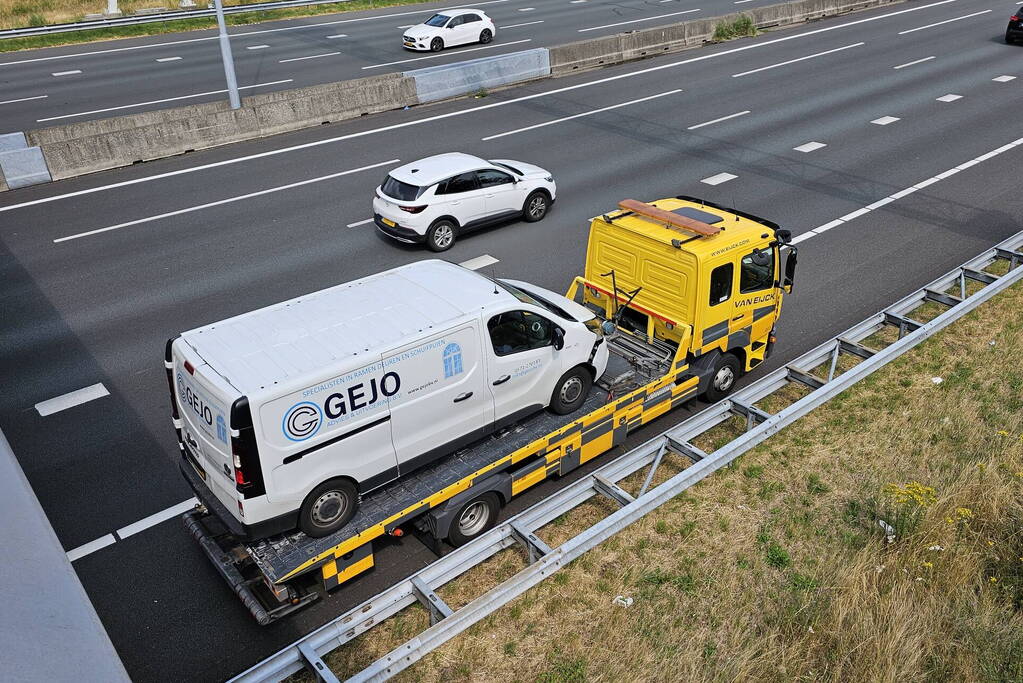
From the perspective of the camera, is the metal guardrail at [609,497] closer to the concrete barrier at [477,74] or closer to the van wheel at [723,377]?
the van wheel at [723,377]

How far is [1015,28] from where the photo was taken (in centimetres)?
3080

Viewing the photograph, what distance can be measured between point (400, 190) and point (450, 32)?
60.2ft

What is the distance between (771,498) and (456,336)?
160 inches

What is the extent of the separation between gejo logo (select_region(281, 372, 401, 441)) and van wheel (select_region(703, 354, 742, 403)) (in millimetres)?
4721

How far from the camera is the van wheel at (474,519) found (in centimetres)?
834

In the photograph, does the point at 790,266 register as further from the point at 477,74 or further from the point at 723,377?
the point at 477,74

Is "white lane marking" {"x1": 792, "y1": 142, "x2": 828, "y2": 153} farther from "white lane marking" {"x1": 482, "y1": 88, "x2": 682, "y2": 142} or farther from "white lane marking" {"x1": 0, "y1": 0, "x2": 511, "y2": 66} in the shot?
"white lane marking" {"x1": 0, "y1": 0, "x2": 511, "y2": 66}

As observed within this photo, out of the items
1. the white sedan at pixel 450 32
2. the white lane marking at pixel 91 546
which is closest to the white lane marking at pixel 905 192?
the white lane marking at pixel 91 546

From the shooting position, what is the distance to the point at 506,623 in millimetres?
7555

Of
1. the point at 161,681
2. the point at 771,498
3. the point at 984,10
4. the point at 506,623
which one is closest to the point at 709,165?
the point at 771,498

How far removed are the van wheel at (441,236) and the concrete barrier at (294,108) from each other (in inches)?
363

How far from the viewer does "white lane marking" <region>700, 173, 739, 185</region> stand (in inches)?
730

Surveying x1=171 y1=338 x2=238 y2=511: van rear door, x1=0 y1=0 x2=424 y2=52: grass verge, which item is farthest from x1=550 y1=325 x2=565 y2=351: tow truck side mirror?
x1=0 y1=0 x2=424 y2=52: grass verge

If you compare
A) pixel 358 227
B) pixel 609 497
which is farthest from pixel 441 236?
pixel 609 497
